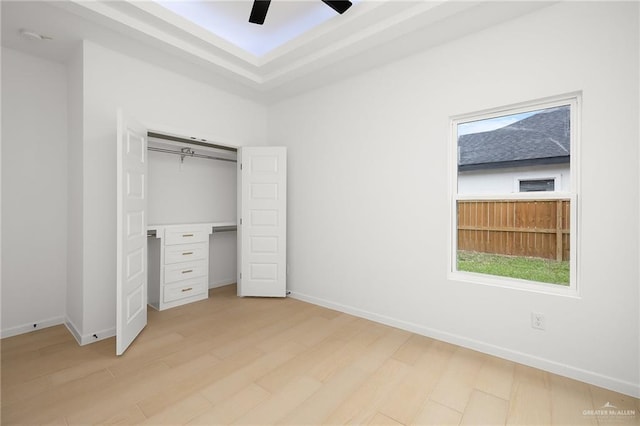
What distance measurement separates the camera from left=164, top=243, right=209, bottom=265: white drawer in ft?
11.8

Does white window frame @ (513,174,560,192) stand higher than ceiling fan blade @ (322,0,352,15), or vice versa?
ceiling fan blade @ (322,0,352,15)

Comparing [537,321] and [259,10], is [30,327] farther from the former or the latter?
[537,321]

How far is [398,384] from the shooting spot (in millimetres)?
2078

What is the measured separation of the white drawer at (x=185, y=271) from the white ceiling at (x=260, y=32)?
2.36 m

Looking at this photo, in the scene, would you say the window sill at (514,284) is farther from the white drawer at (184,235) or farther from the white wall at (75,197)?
the white wall at (75,197)

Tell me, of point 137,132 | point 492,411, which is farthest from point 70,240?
point 492,411

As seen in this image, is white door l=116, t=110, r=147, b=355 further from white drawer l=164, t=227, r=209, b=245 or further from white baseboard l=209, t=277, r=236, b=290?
white baseboard l=209, t=277, r=236, b=290

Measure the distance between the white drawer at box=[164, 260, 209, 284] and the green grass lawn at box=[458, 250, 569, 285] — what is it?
314 centimetres

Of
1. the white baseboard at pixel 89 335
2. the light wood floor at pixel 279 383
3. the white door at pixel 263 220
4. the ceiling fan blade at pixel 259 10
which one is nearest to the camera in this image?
the light wood floor at pixel 279 383

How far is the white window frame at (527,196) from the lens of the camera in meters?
2.22

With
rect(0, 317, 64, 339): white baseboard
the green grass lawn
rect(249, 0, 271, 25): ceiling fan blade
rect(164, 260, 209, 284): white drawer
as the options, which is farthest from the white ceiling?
rect(0, 317, 64, 339): white baseboard

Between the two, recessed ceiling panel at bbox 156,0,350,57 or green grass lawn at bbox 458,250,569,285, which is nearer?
green grass lawn at bbox 458,250,569,285

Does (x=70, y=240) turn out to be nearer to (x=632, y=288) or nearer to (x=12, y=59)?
(x=12, y=59)


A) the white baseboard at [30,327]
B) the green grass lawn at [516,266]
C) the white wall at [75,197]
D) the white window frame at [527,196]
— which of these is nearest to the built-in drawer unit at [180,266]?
the white wall at [75,197]
